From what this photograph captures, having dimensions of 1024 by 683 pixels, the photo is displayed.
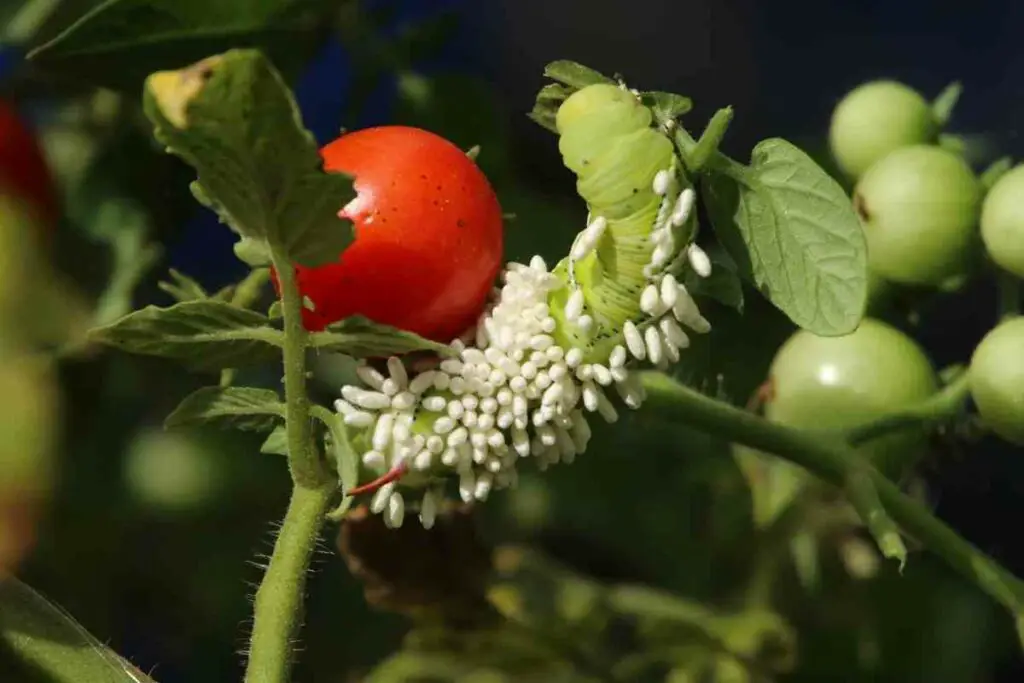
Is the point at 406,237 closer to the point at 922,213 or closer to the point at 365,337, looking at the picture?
the point at 365,337

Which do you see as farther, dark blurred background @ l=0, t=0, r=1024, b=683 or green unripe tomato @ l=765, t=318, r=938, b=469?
dark blurred background @ l=0, t=0, r=1024, b=683

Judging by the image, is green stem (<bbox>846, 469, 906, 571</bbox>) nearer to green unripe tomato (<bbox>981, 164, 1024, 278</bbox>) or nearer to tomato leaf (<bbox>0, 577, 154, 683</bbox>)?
green unripe tomato (<bbox>981, 164, 1024, 278</bbox>)

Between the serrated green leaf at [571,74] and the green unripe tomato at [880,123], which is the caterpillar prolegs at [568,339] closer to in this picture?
the serrated green leaf at [571,74]

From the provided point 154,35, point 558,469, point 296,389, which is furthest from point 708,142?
point 558,469

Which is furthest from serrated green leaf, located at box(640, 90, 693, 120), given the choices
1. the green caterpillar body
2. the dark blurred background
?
the dark blurred background

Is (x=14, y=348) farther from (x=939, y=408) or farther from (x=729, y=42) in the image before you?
(x=729, y=42)

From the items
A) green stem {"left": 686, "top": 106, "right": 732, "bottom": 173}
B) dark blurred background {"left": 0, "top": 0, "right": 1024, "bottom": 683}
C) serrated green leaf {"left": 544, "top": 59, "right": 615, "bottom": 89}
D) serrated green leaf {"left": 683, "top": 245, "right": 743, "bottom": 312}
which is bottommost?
dark blurred background {"left": 0, "top": 0, "right": 1024, "bottom": 683}

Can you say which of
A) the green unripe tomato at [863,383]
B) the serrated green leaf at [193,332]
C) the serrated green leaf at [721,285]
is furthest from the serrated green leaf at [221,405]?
the green unripe tomato at [863,383]
